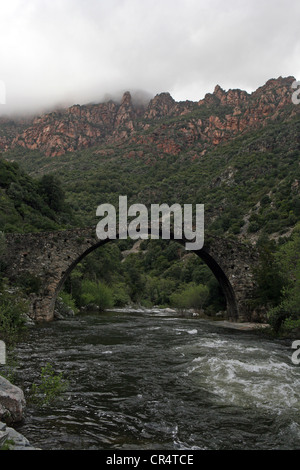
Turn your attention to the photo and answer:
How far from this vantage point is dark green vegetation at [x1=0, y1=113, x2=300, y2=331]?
25.3m

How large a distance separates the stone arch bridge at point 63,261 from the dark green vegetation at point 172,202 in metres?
1.61

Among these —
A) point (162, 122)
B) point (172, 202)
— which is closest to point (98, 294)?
point (172, 202)

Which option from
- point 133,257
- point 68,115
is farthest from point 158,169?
point 68,115

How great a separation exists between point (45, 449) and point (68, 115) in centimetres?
15459

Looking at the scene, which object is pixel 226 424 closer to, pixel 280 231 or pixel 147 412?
pixel 147 412

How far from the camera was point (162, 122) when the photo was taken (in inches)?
5276

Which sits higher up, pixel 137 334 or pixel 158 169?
pixel 158 169

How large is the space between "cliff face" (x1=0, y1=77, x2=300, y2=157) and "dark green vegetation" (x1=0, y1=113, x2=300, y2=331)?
28.9ft

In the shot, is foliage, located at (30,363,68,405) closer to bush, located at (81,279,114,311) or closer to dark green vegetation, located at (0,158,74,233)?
dark green vegetation, located at (0,158,74,233)

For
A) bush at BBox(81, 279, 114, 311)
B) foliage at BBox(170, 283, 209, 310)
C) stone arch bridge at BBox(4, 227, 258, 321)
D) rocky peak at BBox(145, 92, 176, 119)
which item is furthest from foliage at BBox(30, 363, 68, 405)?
rocky peak at BBox(145, 92, 176, 119)

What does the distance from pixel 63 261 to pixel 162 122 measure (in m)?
123

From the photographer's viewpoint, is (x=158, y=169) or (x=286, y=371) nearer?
(x=286, y=371)

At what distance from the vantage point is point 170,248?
72375mm

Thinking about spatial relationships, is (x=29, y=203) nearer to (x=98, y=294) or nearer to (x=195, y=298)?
(x=98, y=294)
